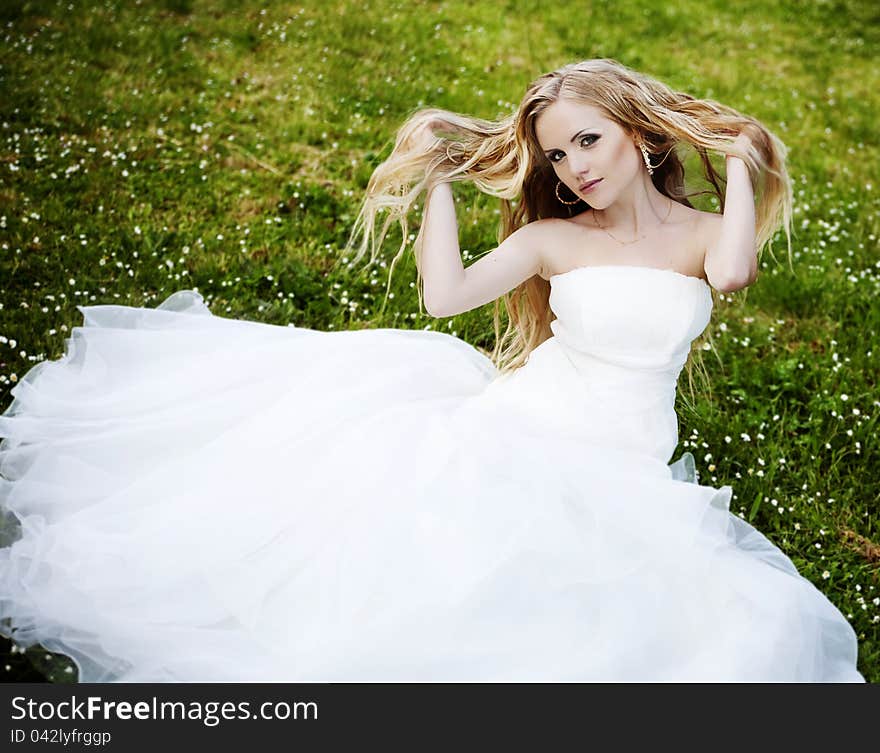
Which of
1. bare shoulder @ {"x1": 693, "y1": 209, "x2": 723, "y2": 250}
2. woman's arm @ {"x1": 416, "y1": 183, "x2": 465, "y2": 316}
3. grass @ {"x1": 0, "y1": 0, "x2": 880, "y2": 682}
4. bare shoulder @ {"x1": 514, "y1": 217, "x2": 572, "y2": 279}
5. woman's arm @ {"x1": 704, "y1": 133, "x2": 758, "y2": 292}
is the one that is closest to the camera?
woman's arm @ {"x1": 704, "y1": 133, "x2": 758, "y2": 292}

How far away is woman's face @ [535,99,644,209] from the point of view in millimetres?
3990

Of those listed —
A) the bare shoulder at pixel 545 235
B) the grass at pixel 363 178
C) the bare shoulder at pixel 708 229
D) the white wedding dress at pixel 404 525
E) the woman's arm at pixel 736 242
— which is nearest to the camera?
the white wedding dress at pixel 404 525

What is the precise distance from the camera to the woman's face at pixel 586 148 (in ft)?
13.1

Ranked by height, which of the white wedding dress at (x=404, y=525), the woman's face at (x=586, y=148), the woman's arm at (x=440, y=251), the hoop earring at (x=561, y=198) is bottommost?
Answer: the white wedding dress at (x=404, y=525)

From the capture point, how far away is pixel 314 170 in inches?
317

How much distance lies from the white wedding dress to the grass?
0.59 metres

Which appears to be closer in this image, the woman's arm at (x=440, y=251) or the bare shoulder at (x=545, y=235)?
the woman's arm at (x=440, y=251)

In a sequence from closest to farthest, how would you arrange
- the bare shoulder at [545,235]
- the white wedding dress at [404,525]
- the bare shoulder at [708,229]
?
the white wedding dress at [404,525]
the bare shoulder at [708,229]
the bare shoulder at [545,235]

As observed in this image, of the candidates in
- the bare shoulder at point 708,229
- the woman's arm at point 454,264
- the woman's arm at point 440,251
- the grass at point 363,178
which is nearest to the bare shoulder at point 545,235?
the woman's arm at point 454,264

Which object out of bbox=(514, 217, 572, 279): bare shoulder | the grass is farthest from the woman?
the grass

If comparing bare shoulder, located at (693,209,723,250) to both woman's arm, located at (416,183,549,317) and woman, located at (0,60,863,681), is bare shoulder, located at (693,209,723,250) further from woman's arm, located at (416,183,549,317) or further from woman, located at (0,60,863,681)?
woman's arm, located at (416,183,549,317)

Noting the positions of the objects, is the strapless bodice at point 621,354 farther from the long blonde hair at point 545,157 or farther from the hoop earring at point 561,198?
the long blonde hair at point 545,157

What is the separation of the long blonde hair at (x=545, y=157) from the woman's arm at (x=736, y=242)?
16 cm

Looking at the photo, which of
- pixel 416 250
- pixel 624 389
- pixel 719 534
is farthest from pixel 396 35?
pixel 719 534
